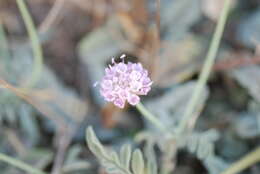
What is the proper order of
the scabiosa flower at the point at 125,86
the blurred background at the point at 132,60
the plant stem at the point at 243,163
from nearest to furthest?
1. the scabiosa flower at the point at 125,86
2. the plant stem at the point at 243,163
3. the blurred background at the point at 132,60

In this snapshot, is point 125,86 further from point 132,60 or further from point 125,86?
point 132,60

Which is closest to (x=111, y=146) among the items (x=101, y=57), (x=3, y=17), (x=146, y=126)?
(x=146, y=126)

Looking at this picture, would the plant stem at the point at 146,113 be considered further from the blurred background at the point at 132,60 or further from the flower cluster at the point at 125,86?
the blurred background at the point at 132,60

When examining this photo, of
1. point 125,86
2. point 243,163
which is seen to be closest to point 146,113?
point 125,86

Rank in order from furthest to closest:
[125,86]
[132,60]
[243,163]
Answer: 1. [132,60]
2. [243,163]
3. [125,86]

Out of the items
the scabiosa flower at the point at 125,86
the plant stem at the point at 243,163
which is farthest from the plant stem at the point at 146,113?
the plant stem at the point at 243,163

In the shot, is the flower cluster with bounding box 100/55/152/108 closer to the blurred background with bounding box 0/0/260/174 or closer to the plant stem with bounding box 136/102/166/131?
the plant stem with bounding box 136/102/166/131

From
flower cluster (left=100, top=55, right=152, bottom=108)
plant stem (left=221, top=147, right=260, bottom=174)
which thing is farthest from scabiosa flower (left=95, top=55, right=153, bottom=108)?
plant stem (left=221, top=147, right=260, bottom=174)
